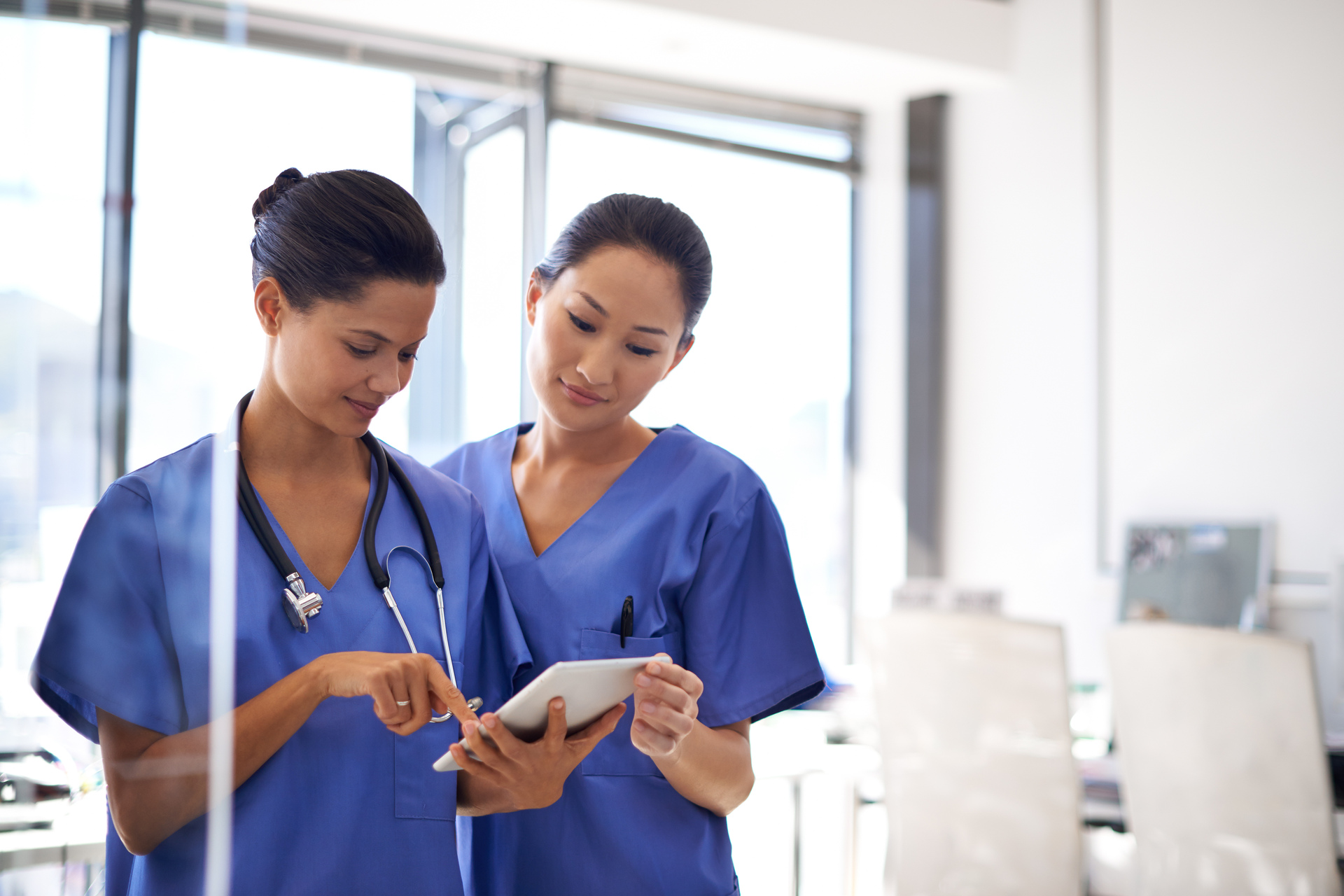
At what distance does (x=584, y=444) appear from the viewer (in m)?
1.15

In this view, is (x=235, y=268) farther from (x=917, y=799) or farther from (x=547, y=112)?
(x=547, y=112)

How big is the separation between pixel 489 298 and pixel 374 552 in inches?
52.2

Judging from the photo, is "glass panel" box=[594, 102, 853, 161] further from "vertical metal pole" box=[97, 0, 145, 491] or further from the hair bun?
"vertical metal pole" box=[97, 0, 145, 491]

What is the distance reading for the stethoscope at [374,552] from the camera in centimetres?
78

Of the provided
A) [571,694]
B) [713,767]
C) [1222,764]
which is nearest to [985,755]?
[1222,764]

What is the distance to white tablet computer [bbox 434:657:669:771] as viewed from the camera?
0.76 m

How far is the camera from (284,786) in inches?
31.2

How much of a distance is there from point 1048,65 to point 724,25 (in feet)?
3.41

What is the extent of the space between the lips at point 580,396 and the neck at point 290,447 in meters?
0.22

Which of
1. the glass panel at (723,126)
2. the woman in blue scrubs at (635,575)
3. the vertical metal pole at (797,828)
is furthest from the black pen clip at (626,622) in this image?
the glass panel at (723,126)

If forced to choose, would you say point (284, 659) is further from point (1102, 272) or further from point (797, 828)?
point (1102, 272)

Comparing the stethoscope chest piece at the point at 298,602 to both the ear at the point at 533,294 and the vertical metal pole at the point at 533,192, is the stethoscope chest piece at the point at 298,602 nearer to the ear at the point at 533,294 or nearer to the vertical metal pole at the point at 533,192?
the ear at the point at 533,294

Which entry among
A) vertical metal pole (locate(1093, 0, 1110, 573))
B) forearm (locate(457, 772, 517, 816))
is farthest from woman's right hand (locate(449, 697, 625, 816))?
vertical metal pole (locate(1093, 0, 1110, 573))

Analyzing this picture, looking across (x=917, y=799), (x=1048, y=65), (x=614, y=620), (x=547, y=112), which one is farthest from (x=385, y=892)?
(x=1048, y=65)
